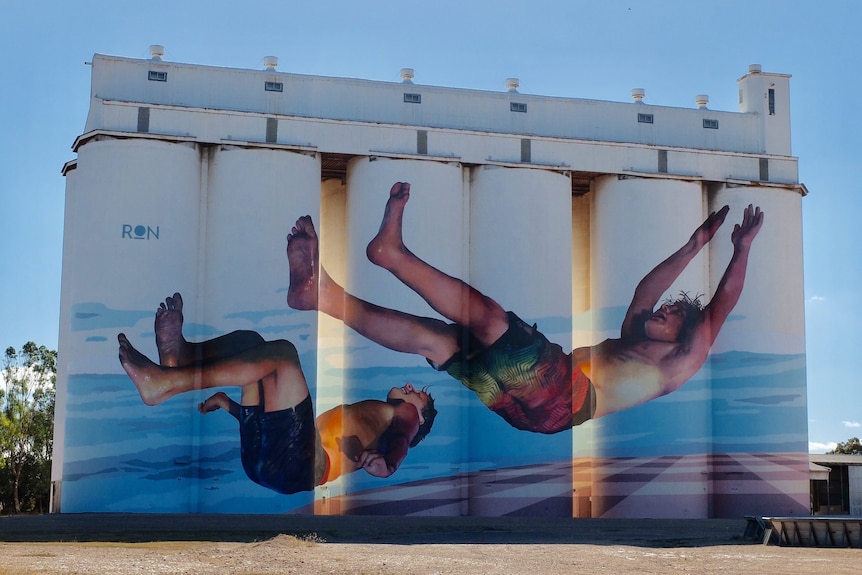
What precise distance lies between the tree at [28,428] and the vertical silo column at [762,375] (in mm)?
32881

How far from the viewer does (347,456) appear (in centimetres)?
4403

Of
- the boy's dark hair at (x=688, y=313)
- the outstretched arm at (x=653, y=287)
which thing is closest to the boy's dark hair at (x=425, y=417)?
the outstretched arm at (x=653, y=287)

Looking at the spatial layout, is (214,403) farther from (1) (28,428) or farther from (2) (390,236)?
(1) (28,428)

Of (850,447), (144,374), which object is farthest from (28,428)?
(850,447)

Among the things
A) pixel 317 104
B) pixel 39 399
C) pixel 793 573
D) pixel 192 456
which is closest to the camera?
pixel 793 573

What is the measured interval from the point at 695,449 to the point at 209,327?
17.2 metres

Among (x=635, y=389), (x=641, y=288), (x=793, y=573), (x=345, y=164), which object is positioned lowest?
(x=793, y=573)

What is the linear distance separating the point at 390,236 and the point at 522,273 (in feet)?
15.3

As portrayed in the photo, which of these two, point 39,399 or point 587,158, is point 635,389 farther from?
point 39,399

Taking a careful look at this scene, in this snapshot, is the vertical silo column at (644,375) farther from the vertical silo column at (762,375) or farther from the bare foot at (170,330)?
the bare foot at (170,330)

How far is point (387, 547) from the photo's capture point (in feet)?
102

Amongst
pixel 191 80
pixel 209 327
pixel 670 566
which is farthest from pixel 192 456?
pixel 670 566

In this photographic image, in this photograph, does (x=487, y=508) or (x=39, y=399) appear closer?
(x=487, y=508)

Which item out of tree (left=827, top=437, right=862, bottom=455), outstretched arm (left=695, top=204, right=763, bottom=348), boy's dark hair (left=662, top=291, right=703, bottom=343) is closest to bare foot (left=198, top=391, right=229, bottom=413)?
boy's dark hair (left=662, top=291, right=703, bottom=343)
